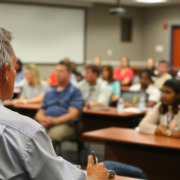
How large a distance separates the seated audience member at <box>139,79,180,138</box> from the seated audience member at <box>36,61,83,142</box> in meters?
1.22

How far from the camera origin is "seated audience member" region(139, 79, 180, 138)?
3262 mm

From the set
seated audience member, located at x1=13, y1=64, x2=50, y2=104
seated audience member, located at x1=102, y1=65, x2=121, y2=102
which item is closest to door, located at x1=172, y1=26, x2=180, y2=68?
seated audience member, located at x1=102, y1=65, x2=121, y2=102

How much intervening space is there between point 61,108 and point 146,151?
1.64 metres

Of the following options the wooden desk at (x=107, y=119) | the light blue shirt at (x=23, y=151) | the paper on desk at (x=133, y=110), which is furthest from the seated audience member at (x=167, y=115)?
the light blue shirt at (x=23, y=151)

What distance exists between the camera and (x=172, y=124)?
3350 mm

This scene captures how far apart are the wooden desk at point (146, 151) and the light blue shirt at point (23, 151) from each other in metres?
1.93

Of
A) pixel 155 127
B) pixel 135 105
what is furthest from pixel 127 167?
pixel 135 105

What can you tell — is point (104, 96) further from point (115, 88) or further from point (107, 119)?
point (115, 88)

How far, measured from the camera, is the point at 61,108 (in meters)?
4.48

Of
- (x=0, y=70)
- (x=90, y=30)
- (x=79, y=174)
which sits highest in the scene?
(x=90, y=30)

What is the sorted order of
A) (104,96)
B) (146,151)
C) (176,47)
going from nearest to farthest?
(146,151)
(104,96)
(176,47)

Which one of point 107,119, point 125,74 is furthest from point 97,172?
point 125,74

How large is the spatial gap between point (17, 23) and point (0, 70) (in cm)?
957

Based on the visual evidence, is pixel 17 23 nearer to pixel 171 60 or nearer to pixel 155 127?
pixel 171 60
